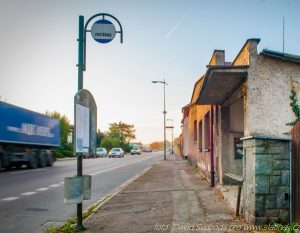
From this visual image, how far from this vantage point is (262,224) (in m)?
6.69

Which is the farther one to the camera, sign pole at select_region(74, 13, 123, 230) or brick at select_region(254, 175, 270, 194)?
sign pole at select_region(74, 13, 123, 230)

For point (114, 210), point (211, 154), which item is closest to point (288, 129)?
point (114, 210)

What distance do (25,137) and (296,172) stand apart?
68.7 ft

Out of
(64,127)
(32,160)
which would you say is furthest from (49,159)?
(64,127)

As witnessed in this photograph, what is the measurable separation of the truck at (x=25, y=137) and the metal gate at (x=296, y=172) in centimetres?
1817

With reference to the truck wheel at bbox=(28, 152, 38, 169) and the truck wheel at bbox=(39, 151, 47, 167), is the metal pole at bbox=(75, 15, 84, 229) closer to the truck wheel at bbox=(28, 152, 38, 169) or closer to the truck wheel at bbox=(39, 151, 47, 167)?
the truck wheel at bbox=(28, 152, 38, 169)

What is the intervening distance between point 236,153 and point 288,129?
4.30 m

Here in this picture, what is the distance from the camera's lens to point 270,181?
22.3ft

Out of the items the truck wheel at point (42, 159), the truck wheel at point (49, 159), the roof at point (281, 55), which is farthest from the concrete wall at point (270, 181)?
the truck wheel at point (49, 159)

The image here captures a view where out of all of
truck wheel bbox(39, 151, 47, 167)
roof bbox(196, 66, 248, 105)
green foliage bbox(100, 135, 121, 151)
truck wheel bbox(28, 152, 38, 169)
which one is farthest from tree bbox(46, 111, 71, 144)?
roof bbox(196, 66, 248, 105)

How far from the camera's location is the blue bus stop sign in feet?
24.0

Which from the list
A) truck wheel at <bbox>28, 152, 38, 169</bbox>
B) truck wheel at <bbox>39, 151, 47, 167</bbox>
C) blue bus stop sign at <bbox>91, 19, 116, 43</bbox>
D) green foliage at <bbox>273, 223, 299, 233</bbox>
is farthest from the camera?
truck wheel at <bbox>39, 151, 47, 167</bbox>

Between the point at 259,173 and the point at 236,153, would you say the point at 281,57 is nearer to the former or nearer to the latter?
the point at 259,173

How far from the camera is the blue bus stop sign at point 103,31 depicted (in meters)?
7.32
